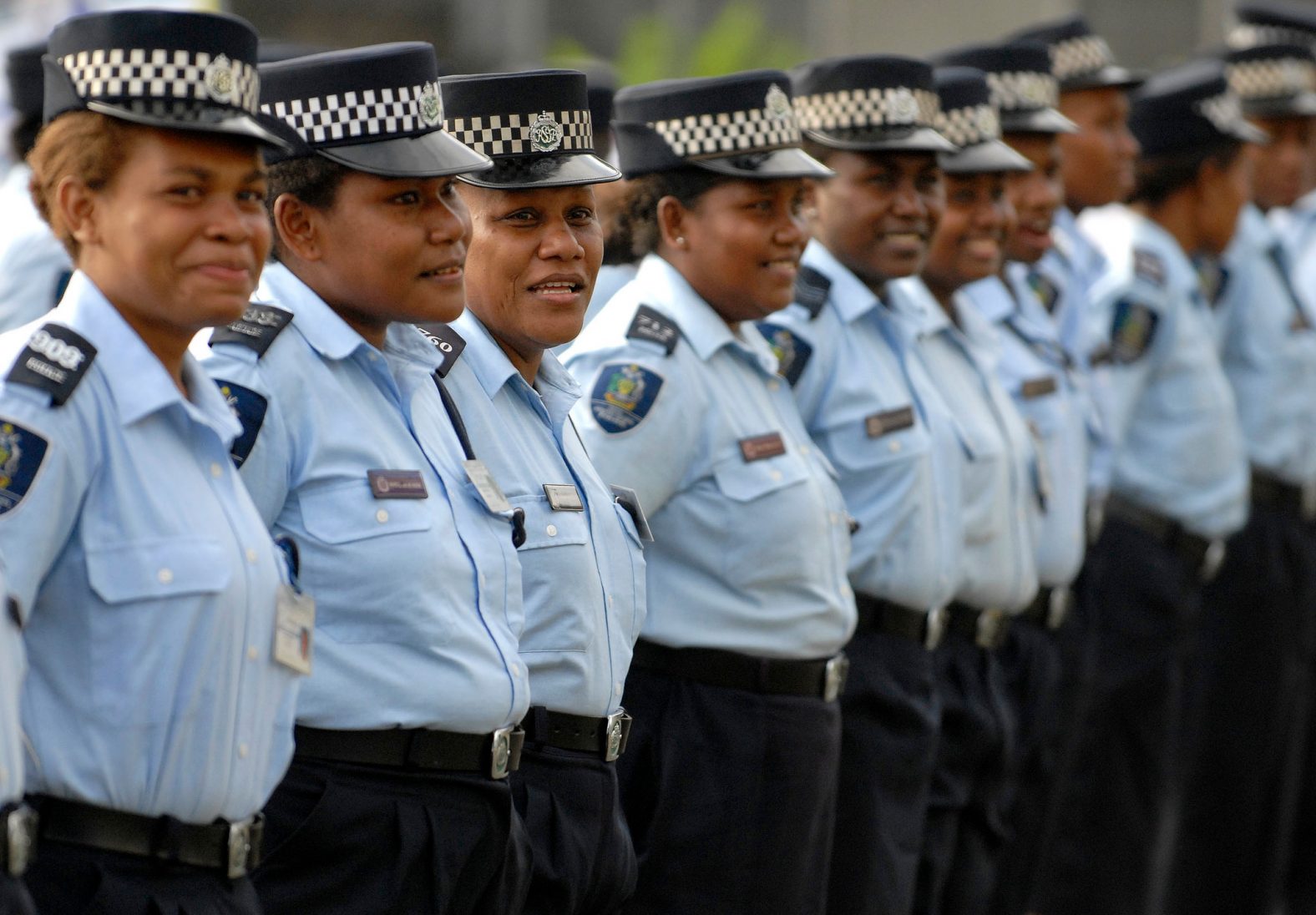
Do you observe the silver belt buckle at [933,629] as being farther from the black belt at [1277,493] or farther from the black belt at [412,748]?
the black belt at [1277,493]

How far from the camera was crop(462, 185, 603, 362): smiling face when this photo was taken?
354 cm

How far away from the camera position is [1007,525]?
16.3ft

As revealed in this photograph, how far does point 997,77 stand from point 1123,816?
2265 mm

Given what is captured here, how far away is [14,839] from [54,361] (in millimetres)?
582

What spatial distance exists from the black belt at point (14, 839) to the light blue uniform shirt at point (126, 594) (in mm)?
163

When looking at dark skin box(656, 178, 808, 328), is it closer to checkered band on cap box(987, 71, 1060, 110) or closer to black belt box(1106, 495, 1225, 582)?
checkered band on cap box(987, 71, 1060, 110)

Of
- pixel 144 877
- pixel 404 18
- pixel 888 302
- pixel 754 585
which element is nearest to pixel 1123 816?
pixel 888 302

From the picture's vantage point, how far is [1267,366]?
22.6ft

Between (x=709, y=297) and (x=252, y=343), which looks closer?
(x=252, y=343)

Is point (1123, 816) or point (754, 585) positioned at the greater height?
point (754, 585)

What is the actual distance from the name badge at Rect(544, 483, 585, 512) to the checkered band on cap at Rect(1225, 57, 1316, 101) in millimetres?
5308

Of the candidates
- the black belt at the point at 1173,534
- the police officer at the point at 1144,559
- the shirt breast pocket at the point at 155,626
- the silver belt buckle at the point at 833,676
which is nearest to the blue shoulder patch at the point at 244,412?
the shirt breast pocket at the point at 155,626

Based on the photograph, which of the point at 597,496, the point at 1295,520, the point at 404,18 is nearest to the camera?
the point at 597,496

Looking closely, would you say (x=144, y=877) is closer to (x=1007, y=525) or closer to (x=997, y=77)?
(x=1007, y=525)
